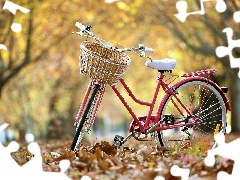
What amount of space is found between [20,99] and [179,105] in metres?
24.2

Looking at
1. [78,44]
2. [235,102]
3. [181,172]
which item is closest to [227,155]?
[181,172]

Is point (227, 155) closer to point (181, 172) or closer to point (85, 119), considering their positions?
point (181, 172)

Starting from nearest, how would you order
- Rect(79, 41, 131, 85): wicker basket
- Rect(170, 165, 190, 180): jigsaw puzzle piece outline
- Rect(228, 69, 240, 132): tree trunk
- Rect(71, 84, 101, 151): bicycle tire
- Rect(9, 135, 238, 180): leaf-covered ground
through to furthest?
Rect(170, 165, 190, 180): jigsaw puzzle piece outline → Rect(9, 135, 238, 180): leaf-covered ground → Rect(79, 41, 131, 85): wicker basket → Rect(71, 84, 101, 151): bicycle tire → Rect(228, 69, 240, 132): tree trunk

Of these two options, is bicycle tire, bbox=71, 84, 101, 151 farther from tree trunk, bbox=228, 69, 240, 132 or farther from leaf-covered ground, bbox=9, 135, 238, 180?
tree trunk, bbox=228, 69, 240, 132

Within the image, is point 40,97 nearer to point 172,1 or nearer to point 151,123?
point 172,1

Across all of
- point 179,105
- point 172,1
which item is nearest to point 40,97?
point 172,1

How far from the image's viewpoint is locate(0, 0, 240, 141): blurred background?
17.4 meters

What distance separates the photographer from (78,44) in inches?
1003

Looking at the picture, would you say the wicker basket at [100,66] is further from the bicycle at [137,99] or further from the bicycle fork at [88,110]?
the bicycle fork at [88,110]

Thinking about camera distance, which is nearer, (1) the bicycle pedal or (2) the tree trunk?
(1) the bicycle pedal

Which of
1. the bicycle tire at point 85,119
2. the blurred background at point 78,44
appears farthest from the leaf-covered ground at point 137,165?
the blurred background at point 78,44

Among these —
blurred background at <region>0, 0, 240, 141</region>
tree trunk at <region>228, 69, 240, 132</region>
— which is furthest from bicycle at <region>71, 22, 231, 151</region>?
tree trunk at <region>228, 69, 240, 132</region>

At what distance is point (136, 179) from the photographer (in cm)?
516

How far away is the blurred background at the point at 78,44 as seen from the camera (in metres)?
17.4
